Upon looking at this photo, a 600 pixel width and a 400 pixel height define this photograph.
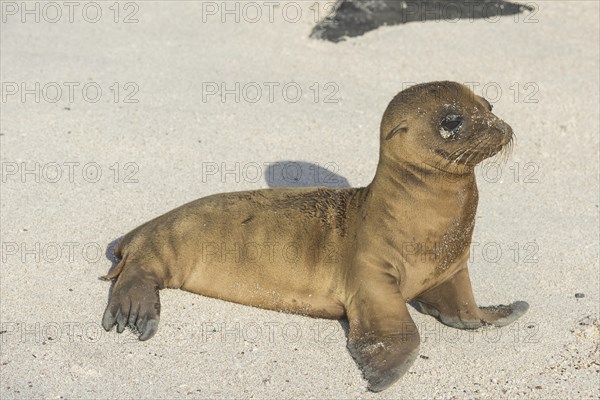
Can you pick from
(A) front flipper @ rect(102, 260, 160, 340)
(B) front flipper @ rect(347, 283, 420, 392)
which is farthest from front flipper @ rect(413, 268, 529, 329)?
(A) front flipper @ rect(102, 260, 160, 340)

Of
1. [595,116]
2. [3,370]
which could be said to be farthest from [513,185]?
[3,370]

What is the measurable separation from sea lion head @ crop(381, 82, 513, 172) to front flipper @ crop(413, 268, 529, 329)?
2.07 ft

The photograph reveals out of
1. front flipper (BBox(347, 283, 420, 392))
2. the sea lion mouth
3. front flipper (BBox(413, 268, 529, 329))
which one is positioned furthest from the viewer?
front flipper (BBox(413, 268, 529, 329))

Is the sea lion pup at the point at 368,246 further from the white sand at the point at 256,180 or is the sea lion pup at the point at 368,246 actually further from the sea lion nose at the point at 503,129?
the white sand at the point at 256,180

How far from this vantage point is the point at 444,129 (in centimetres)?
490

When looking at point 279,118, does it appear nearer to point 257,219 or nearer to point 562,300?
point 257,219

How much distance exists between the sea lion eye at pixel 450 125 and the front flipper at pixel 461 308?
0.78 m

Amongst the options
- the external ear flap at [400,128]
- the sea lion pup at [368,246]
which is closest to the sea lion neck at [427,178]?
the sea lion pup at [368,246]

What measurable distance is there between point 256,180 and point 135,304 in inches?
74.0

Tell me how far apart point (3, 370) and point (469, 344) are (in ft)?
7.30

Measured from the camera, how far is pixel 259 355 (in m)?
4.92

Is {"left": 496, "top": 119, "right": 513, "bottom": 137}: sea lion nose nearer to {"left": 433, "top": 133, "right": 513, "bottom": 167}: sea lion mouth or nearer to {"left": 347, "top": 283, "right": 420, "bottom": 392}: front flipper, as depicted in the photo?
{"left": 433, "top": 133, "right": 513, "bottom": 167}: sea lion mouth

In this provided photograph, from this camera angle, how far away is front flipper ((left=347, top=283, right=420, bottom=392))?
4727 mm

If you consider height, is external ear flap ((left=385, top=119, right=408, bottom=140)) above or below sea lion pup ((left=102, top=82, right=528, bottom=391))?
above
